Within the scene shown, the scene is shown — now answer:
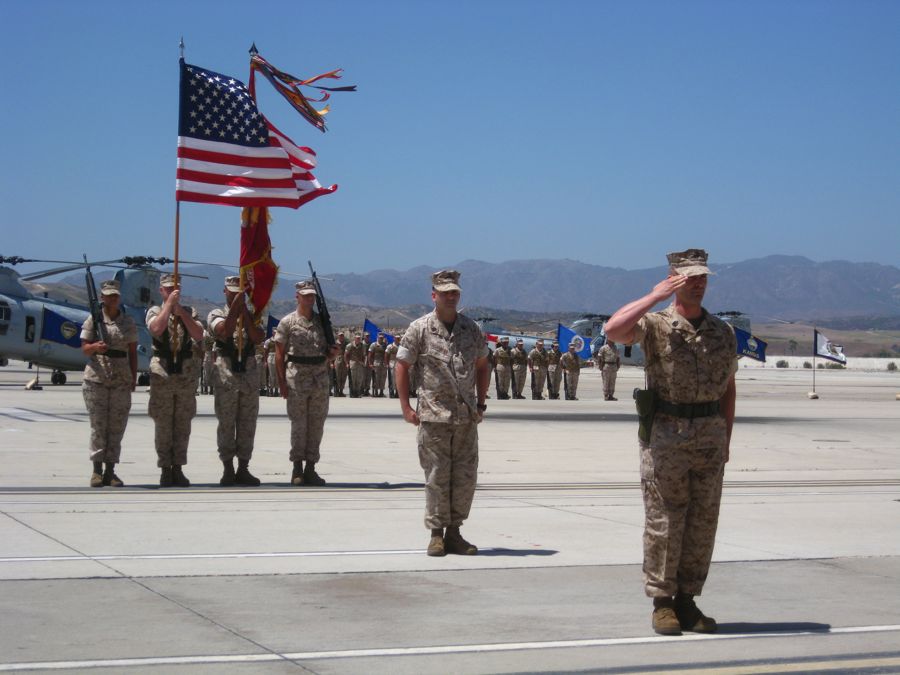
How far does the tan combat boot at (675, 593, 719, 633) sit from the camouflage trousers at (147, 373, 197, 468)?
6.85m

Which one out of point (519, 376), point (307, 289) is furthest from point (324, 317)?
point (519, 376)

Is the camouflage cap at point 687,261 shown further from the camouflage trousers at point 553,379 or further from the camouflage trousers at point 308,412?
the camouflage trousers at point 553,379

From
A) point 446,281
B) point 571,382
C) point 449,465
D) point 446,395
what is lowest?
point 449,465

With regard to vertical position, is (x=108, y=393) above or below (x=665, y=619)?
above

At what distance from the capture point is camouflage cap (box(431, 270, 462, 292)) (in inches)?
352

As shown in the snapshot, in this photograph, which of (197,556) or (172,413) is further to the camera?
(172,413)

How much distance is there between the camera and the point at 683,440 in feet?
21.8

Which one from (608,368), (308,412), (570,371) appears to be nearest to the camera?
(308,412)

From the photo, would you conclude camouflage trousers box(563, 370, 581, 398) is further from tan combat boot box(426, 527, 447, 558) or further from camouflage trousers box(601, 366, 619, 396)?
tan combat boot box(426, 527, 447, 558)

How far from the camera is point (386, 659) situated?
5812 millimetres

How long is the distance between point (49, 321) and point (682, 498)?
109ft

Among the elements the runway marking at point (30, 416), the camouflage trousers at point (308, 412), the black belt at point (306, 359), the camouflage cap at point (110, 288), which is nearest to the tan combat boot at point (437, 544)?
the camouflage trousers at point (308, 412)

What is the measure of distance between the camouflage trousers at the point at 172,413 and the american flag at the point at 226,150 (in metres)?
1.91

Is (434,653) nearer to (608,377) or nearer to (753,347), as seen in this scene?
(608,377)
